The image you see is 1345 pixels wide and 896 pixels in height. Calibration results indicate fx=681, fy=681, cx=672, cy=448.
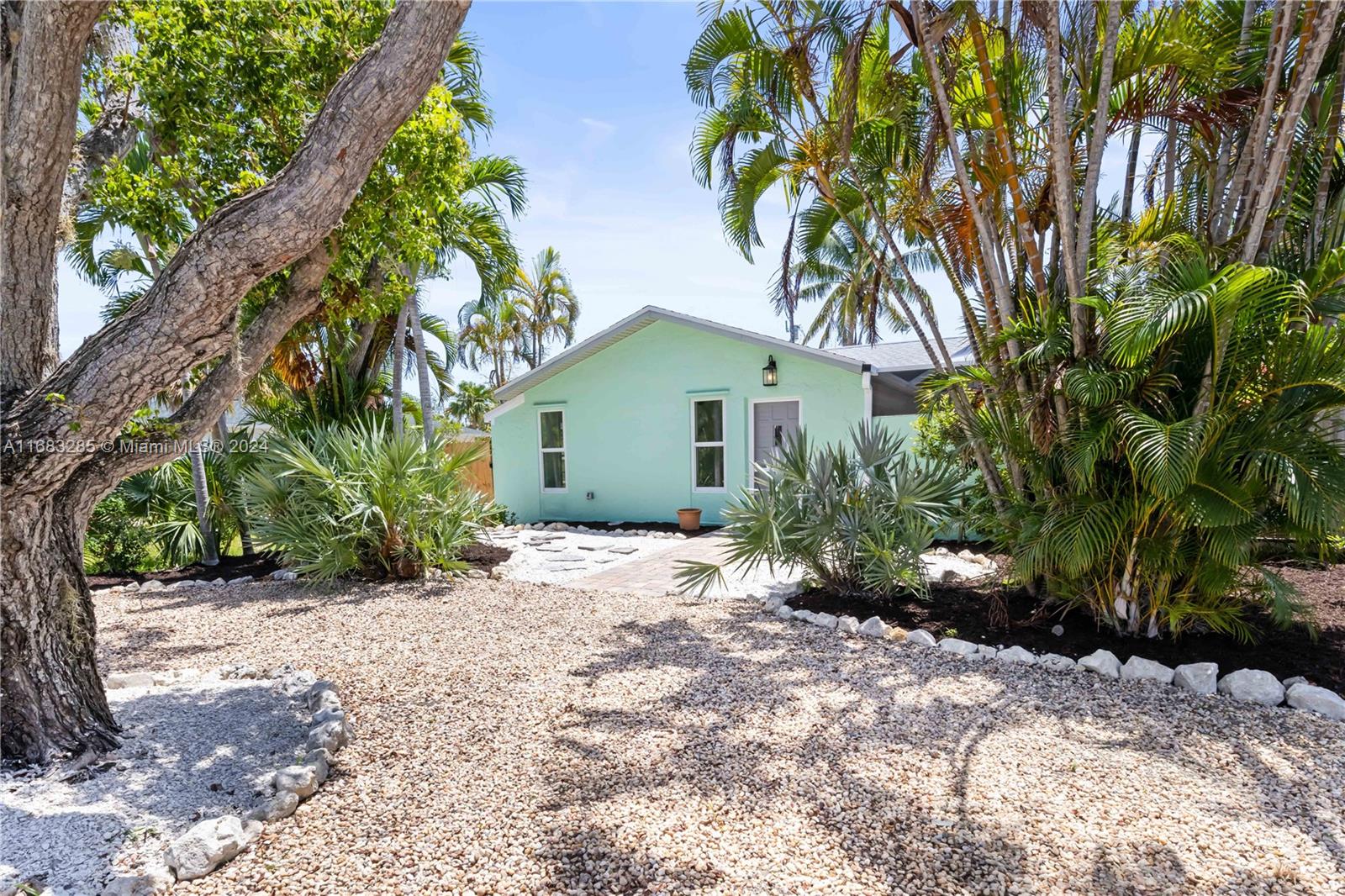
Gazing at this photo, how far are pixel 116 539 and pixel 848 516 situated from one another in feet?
31.0

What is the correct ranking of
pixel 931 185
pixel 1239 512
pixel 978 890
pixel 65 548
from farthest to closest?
pixel 931 185
pixel 1239 512
pixel 65 548
pixel 978 890

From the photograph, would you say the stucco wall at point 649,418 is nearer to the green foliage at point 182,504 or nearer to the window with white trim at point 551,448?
the window with white trim at point 551,448

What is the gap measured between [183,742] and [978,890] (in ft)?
11.9

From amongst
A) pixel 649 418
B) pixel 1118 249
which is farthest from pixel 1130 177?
pixel 649 418

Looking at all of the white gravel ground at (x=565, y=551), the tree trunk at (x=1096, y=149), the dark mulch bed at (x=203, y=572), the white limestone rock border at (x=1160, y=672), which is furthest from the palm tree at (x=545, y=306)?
the tree trunk at (x=1096, y=149)

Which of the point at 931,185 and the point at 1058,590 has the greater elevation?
the point at 931,185

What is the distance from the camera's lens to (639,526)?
481 inches

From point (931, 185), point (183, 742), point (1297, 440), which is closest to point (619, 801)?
point (183, 742)

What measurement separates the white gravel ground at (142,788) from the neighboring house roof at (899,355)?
335 inches

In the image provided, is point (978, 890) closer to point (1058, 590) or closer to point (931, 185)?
point (1058, 590)

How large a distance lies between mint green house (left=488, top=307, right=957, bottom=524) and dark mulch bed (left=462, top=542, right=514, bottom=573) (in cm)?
362

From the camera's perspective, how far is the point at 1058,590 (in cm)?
491

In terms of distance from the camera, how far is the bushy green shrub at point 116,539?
29.2 ft

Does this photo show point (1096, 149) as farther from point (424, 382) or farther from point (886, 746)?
point (424, 382)
